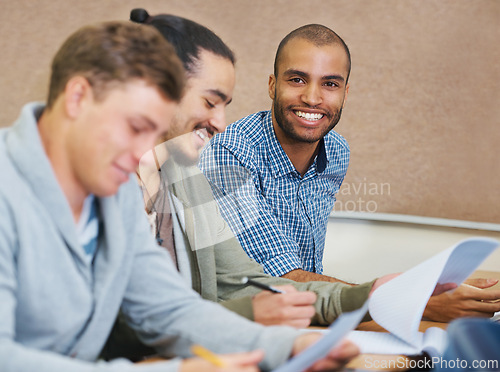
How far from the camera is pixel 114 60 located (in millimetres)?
661

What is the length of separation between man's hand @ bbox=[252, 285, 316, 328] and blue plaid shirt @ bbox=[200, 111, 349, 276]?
0.53 m

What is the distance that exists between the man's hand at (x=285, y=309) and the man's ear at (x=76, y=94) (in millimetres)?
491

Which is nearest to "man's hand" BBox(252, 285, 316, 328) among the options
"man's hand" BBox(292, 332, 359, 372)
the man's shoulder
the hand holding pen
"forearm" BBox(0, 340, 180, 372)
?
the hand holding pen

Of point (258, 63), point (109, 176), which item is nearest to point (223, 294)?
point (109, 176)

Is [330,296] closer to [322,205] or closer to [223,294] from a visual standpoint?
[223,294]

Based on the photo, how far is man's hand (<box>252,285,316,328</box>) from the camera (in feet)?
3.19

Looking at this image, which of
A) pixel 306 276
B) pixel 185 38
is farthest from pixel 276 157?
pixel 185 38

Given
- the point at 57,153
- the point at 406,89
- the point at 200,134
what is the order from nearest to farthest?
the point at 57,153 < the point at 200,134 < the point at 406,89

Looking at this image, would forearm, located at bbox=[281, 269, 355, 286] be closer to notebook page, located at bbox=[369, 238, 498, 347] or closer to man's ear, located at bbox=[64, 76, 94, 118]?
notebook page, located at bbox=[369, 238, 498, 347]

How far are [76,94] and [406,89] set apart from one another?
8.66ft

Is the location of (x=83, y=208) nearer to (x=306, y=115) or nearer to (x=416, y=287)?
(x=416, y=287)

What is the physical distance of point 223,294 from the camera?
48.9 inches

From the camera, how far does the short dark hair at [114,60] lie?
0.66m

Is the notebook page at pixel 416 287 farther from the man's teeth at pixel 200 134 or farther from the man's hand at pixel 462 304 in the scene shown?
the man's teeth at pixel 200 134
